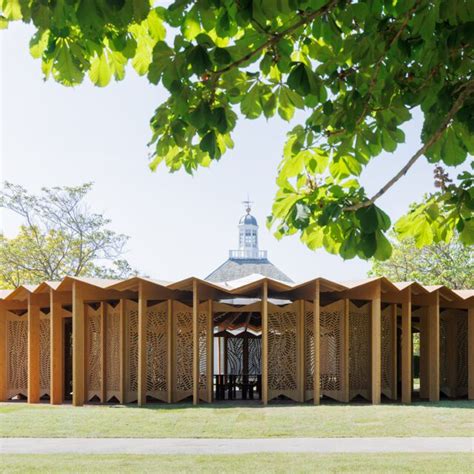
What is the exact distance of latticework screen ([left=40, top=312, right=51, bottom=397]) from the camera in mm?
18500

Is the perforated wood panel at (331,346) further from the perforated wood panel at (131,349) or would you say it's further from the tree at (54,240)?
the tree at (54,240)

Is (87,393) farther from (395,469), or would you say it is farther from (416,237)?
(416,237)

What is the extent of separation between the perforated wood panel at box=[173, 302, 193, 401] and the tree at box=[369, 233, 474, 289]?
13.7 m

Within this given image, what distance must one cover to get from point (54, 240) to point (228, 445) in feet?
73.6

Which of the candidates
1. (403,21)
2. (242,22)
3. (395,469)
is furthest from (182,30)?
(395,469)

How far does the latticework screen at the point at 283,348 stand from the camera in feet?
55.6

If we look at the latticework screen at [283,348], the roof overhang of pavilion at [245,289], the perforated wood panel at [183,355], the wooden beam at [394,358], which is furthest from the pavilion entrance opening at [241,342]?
the wooden beam at [394,358]

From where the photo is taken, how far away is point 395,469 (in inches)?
340

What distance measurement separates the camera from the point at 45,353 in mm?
18562

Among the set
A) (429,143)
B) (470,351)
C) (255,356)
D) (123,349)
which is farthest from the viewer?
(255,356)

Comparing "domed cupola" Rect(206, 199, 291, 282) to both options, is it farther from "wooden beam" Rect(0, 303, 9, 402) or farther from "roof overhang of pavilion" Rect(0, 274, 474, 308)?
"roof overhang of pavilion" Rect(0, 274, 474, 308)

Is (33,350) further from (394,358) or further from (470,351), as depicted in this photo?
(470,351)

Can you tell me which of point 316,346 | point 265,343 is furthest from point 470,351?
point 265,343

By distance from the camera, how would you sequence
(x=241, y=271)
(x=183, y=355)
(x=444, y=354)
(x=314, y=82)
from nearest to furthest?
(x=314, y=82) → (x=183, y=355) → (x=444, y=354) → (x=241, y=271)
